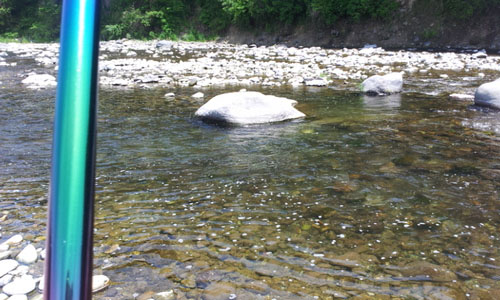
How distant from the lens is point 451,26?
2244 cm

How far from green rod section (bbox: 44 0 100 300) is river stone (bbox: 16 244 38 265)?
8.40 ft

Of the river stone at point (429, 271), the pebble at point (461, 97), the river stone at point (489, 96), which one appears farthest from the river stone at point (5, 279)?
the pebble at point (461, 97)

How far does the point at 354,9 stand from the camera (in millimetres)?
25031

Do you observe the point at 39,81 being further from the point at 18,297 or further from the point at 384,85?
the point at 18,297

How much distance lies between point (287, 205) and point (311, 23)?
25.4 meters

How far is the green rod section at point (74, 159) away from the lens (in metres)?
0.45

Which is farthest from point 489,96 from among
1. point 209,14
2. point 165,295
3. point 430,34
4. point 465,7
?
point 209,14

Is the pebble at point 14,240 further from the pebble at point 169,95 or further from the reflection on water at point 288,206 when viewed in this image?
the pebble at point 169,95

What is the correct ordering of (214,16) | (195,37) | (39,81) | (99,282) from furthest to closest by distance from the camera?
(214,16) < (195,37) < (39,81) < (99,282)

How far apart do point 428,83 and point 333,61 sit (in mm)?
5657

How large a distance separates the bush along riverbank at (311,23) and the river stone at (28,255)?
48.2 feet

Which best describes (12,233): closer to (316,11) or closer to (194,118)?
(194,118)

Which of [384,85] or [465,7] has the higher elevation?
[465,7]

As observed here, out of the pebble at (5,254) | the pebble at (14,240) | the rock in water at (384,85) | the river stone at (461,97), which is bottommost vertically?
the pebble at (5,254)
